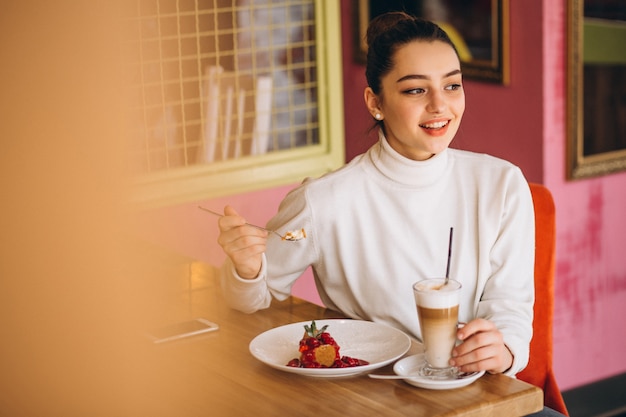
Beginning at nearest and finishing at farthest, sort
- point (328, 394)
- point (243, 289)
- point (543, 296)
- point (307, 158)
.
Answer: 1. point (328, 394)
2. point (243, 289)
3. point (543, 296)
4. point (307, 158)

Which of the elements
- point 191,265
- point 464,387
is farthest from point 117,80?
point 191,265

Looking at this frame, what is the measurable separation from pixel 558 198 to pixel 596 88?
0.42m

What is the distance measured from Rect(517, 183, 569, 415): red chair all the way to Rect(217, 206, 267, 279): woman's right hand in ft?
2.18

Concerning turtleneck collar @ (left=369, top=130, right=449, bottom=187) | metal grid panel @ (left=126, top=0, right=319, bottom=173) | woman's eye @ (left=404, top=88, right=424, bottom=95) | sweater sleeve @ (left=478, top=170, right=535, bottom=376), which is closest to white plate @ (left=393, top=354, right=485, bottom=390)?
sweater sleeve @ (left=478, top=170, right=535, bottom=376)

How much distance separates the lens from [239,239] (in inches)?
61.2

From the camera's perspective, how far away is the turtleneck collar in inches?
70.6

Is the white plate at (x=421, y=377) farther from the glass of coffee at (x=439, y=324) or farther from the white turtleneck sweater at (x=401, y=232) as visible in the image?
the white turtleneck sweater at (x=401, y=232)

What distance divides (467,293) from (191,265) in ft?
2.07

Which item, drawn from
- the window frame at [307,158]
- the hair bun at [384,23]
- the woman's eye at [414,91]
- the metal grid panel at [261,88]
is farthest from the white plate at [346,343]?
the window frame at [307,158]

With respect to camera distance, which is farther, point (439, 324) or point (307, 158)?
point (307, 158)

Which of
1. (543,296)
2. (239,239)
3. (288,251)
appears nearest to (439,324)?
(239,239)

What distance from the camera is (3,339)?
241 millimetres

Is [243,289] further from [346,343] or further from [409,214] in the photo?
[409,214]

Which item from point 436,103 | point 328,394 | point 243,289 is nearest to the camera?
point 328,394
